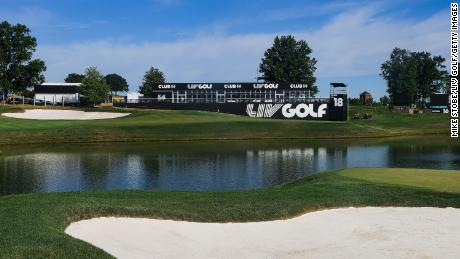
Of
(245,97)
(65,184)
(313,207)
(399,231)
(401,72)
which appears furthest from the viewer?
(401,72)

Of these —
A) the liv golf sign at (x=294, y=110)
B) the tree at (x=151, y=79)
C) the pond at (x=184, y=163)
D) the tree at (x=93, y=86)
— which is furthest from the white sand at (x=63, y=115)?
the tree at (x=151, y=79)

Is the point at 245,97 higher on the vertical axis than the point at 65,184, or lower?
higher

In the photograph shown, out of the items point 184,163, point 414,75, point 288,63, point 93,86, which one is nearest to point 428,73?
point 414,75

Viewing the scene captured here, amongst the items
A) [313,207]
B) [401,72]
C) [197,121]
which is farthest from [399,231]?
[401,72]

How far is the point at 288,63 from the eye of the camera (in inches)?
5960

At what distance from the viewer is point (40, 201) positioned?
18.6 metres

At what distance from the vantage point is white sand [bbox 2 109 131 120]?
8447 cm

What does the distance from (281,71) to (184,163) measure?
4369 inches

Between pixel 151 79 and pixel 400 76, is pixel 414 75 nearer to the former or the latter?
pixel 400 76

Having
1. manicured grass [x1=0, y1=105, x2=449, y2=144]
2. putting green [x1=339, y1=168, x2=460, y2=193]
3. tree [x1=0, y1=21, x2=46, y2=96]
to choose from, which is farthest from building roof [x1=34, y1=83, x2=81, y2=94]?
putting green [x1=339, y1=168, x2=460, y2=193]

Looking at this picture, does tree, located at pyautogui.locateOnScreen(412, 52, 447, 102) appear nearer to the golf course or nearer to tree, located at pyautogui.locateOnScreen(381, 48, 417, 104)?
tree, located at pyautogui.locateOnScreen(381, 48, 417, 104)

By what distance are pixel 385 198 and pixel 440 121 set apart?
263 ft

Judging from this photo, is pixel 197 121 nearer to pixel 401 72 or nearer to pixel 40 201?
pixel 40 201

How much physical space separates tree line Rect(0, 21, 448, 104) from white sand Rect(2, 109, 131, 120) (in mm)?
26116
